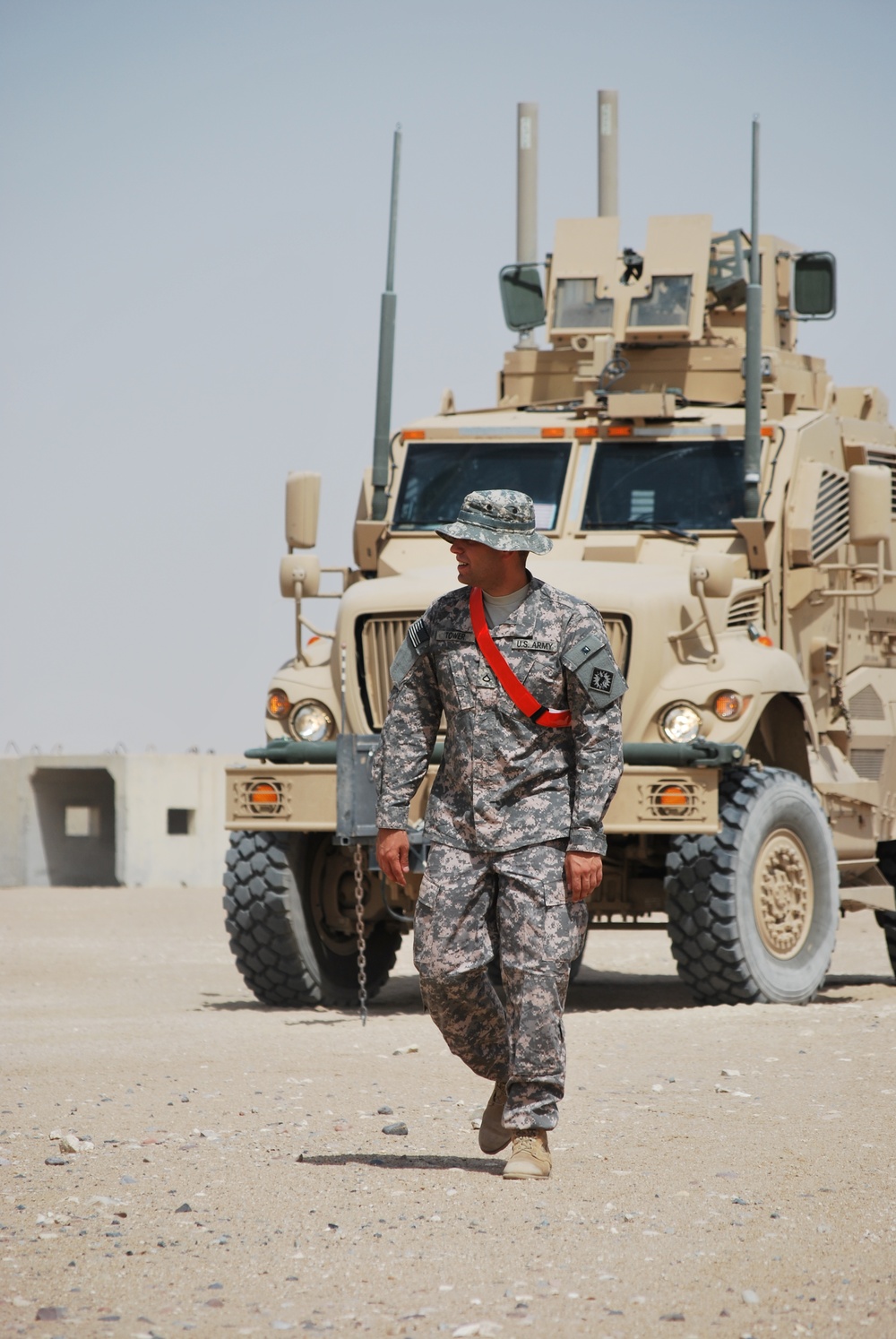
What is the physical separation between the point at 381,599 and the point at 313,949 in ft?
6.34

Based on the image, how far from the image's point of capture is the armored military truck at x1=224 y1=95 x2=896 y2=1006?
Result: 996cm

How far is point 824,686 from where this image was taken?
11.5 meters

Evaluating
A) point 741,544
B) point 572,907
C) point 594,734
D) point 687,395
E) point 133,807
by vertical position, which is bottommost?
point 133,807

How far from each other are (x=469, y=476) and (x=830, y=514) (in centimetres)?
205

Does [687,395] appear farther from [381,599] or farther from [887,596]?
[381,599]

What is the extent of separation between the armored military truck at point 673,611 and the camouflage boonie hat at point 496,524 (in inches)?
147

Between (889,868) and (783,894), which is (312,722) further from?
(889,868)

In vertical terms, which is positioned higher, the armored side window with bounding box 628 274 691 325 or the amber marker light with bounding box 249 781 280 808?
the armored side window with bounding box 628 274 691 325

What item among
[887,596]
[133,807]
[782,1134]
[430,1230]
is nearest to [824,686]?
[887,596]

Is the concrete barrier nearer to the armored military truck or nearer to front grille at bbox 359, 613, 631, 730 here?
the armored military truck

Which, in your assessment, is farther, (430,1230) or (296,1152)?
(296,1152)

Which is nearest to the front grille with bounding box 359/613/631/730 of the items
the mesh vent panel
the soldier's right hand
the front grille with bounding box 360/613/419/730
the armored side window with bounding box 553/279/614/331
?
the front grille with bounding box 360/613/419/730

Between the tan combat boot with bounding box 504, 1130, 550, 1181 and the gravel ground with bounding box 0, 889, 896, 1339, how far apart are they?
55mm

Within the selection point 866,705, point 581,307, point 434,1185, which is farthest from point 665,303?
point 434,1185
